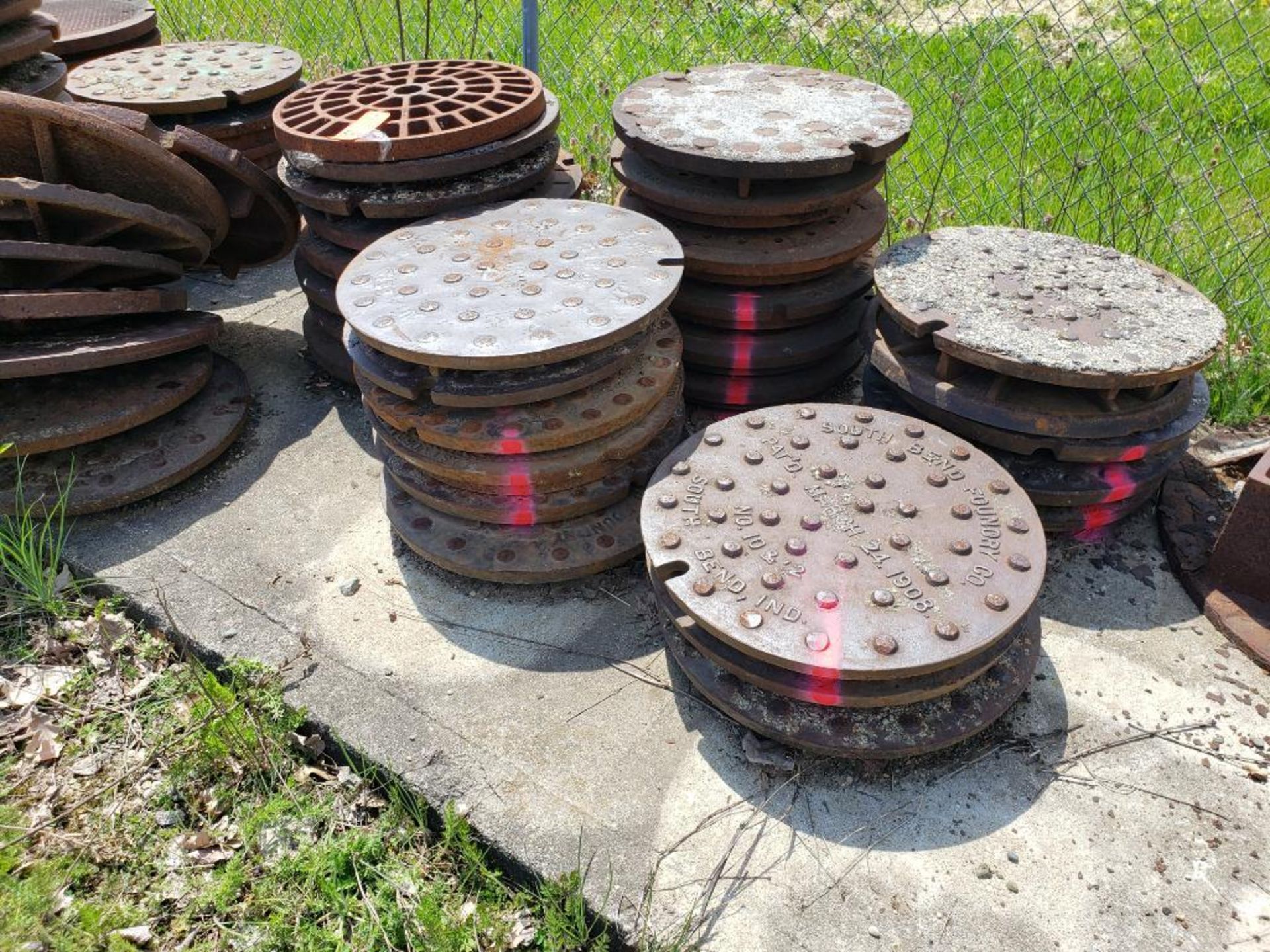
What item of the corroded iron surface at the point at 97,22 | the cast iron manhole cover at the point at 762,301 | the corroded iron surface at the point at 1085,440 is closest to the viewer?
the corroded iron surface at the point at 1085,440

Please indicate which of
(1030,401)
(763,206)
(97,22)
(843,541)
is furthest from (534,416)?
(97,22)

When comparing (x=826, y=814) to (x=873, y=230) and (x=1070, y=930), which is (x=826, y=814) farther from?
(x=873, y=230)

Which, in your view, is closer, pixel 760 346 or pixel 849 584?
pixel 849 584

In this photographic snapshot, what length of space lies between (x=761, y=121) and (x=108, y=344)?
225cm

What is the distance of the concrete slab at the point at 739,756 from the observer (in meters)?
1.97

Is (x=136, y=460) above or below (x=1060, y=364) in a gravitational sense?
below

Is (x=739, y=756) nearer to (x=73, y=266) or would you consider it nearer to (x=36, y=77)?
(x=73, y=266)

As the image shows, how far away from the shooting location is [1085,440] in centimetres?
263

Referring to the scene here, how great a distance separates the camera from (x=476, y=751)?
230cm

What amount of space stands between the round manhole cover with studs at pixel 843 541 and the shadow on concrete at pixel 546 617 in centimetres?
44

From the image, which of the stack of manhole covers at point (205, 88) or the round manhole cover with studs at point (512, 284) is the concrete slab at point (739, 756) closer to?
the round manhole cover with studs at point (512, 284)

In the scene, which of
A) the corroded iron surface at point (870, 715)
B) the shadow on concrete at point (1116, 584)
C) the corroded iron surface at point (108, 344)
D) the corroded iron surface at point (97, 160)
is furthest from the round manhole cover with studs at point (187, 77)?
the shadow on concrete at point (1116, 584)

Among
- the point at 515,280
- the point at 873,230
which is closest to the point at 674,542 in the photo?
the point at 515,280

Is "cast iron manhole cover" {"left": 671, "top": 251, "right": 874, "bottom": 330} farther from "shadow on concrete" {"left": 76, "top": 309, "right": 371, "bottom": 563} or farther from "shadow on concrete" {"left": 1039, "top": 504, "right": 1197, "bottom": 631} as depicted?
"shadow on concrete" {"left": 76, "top": 309, "right": 371, "bottom": 563}
